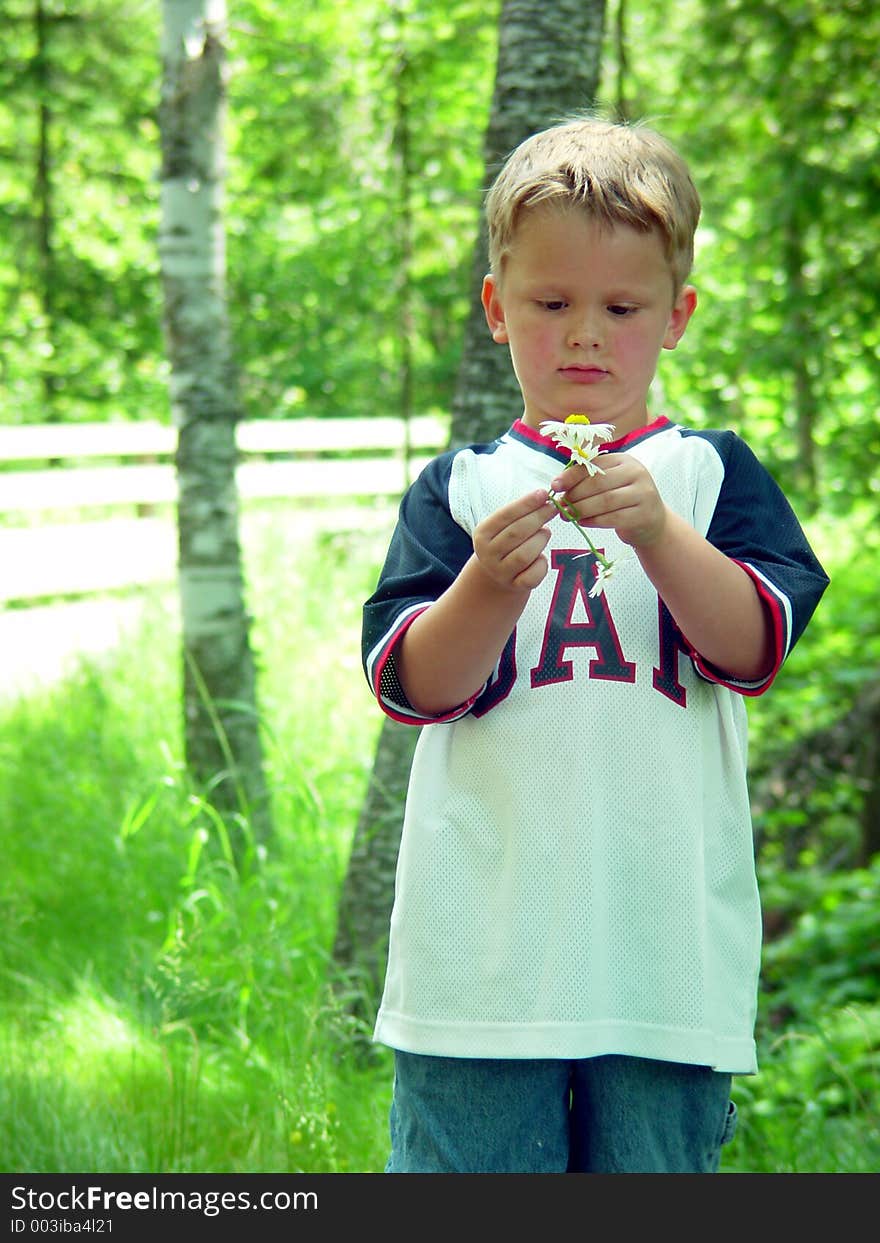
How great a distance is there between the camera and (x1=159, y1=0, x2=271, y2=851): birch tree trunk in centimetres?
454

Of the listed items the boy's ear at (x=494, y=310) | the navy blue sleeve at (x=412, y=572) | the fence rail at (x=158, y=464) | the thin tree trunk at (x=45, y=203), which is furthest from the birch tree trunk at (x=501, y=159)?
the thin tree trunk at (x=45, y=203)

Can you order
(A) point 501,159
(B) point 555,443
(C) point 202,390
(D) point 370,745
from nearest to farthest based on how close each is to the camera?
(B) point 555,443 → (A) point 501,159 → (C) point 202,390 → (D) point 370,745

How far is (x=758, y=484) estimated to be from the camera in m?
1.75

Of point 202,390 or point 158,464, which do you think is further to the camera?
point 158,464

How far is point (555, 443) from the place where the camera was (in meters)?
1.74

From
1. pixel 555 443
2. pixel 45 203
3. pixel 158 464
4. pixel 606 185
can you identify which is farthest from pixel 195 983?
pixel 45 203

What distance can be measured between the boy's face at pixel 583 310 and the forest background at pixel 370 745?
1.58 feet

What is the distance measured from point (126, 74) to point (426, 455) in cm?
704

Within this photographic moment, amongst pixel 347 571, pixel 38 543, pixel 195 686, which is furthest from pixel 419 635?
pixel 38 543

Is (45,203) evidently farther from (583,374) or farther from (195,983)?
(583,374)

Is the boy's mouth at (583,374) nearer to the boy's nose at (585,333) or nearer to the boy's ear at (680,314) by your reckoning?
the boy's nose at (585,333)

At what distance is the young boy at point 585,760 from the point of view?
163cm

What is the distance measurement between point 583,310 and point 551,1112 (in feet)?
3.11

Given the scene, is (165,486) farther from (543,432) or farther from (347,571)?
(543,432)
